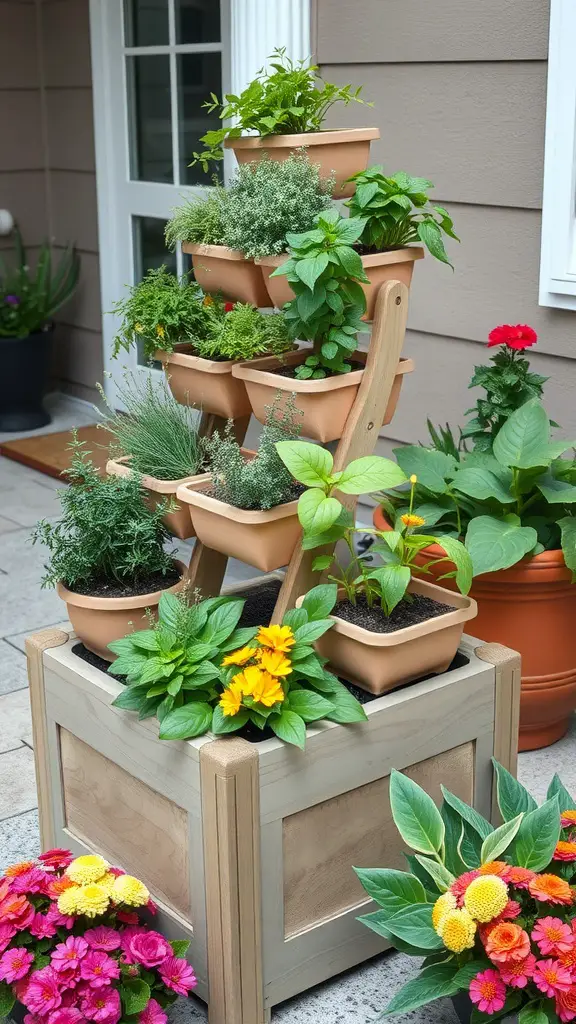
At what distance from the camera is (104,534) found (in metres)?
2.02

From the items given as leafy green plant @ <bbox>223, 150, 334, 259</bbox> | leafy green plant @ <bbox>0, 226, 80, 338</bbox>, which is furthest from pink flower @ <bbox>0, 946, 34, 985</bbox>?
leafy green plant @ <bbox>0, 226, 80, 338</bbox>

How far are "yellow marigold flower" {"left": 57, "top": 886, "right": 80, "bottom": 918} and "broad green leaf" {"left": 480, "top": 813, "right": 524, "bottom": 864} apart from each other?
58cm

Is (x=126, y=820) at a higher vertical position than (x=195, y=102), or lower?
lower

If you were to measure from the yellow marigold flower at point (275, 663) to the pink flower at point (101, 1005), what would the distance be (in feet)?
1.60

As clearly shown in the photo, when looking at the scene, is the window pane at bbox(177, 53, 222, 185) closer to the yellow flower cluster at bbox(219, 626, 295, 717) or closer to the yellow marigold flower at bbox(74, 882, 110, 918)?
the yellow flower cluster at bbox(219, 626, 295, 717)

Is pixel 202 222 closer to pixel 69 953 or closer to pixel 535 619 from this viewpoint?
pixel 535 619

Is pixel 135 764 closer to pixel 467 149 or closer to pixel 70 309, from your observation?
pixel 467 149

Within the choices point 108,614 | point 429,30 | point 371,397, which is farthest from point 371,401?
point 429,30

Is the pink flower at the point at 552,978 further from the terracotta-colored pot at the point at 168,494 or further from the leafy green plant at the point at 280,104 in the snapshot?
the leafy green plant at the point at 280,104

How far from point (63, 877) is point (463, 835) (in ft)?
1.95

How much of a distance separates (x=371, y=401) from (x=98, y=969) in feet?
3.20

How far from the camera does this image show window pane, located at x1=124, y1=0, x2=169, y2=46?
4.33 metres

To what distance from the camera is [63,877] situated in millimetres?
1763

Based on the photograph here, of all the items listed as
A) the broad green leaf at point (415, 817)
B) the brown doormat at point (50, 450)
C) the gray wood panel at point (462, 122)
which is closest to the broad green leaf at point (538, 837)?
the broad green leaf at point (415, 817)
